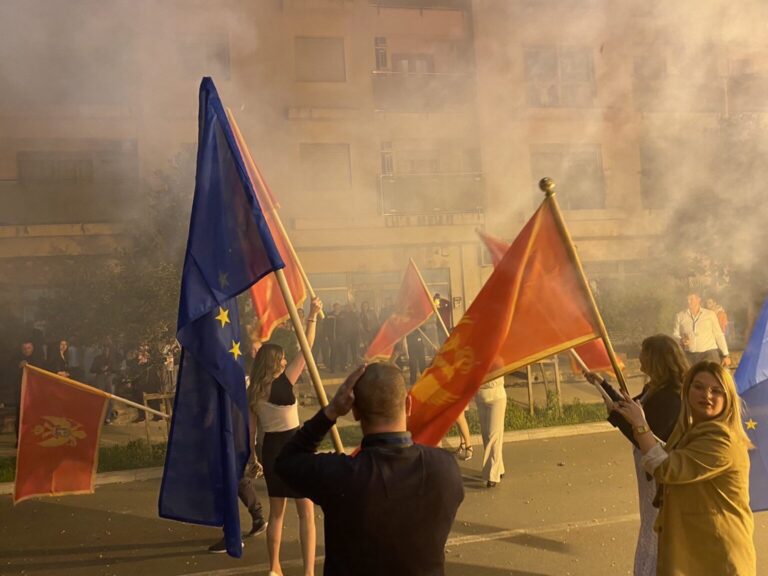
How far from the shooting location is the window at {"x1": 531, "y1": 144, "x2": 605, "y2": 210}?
11914 millimetres

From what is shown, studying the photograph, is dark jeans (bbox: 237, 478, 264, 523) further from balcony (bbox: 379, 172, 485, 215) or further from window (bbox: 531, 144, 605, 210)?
balcony (bbox: 379, 172, 485, 215)

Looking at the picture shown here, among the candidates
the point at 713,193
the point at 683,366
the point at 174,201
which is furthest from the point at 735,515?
the point at 174,201

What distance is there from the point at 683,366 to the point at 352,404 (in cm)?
177

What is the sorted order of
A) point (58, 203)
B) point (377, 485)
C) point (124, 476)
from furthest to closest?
point (58, 203), point (124, 476), point (377, 485)

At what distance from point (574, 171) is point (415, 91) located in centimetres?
325

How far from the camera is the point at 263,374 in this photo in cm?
364

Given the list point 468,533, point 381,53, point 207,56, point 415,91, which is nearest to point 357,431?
point 468,533

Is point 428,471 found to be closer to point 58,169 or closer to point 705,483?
point 705,483

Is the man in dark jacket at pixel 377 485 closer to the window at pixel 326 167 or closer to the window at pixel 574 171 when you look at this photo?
the window at pixel 574 171

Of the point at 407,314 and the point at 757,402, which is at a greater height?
the point at 407,314

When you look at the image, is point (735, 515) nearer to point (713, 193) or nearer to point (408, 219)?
point (713, 193)

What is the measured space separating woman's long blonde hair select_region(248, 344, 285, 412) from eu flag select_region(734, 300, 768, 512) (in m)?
2.15

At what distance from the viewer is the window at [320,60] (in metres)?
13.0

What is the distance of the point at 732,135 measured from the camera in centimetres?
807
